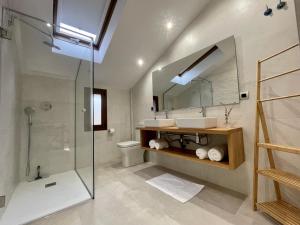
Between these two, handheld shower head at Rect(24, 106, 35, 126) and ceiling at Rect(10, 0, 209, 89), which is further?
handheld shower head at Rect(24, 106, 35, 126)

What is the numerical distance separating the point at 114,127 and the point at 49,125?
125cm

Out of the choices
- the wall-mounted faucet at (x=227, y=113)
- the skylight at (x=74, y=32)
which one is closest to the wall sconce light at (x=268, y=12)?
the wall-mounted faucet at (x=227, y=113)

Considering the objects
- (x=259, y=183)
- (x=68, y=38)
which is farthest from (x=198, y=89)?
(x=68, y=38)

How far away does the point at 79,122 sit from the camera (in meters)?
2.78

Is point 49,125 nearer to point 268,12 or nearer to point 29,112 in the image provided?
point 29,112

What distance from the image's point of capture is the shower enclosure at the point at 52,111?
210cm

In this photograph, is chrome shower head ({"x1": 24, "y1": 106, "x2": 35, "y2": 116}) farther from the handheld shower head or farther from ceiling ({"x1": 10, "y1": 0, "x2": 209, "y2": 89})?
ceiling ({"x1": 10, "y1": 0, "x2": 209, "y2": 89})

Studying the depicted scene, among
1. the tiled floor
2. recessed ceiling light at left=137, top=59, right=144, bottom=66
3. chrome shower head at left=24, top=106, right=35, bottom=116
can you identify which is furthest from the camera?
recessed ceiling light at left=137, top=59, right=144, bottom=66

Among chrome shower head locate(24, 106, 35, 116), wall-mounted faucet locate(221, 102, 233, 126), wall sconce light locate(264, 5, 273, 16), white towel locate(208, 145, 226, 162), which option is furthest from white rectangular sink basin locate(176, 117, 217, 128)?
chrome shower head locate(24, 106, 35, 116)

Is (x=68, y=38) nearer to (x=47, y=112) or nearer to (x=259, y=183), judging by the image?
(x=47, y=112)

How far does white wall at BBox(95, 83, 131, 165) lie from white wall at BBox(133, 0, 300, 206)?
1.68m

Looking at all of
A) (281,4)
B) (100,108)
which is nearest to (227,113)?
(281,4)

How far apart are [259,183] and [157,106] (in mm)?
1971

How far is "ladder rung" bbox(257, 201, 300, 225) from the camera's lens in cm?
120
